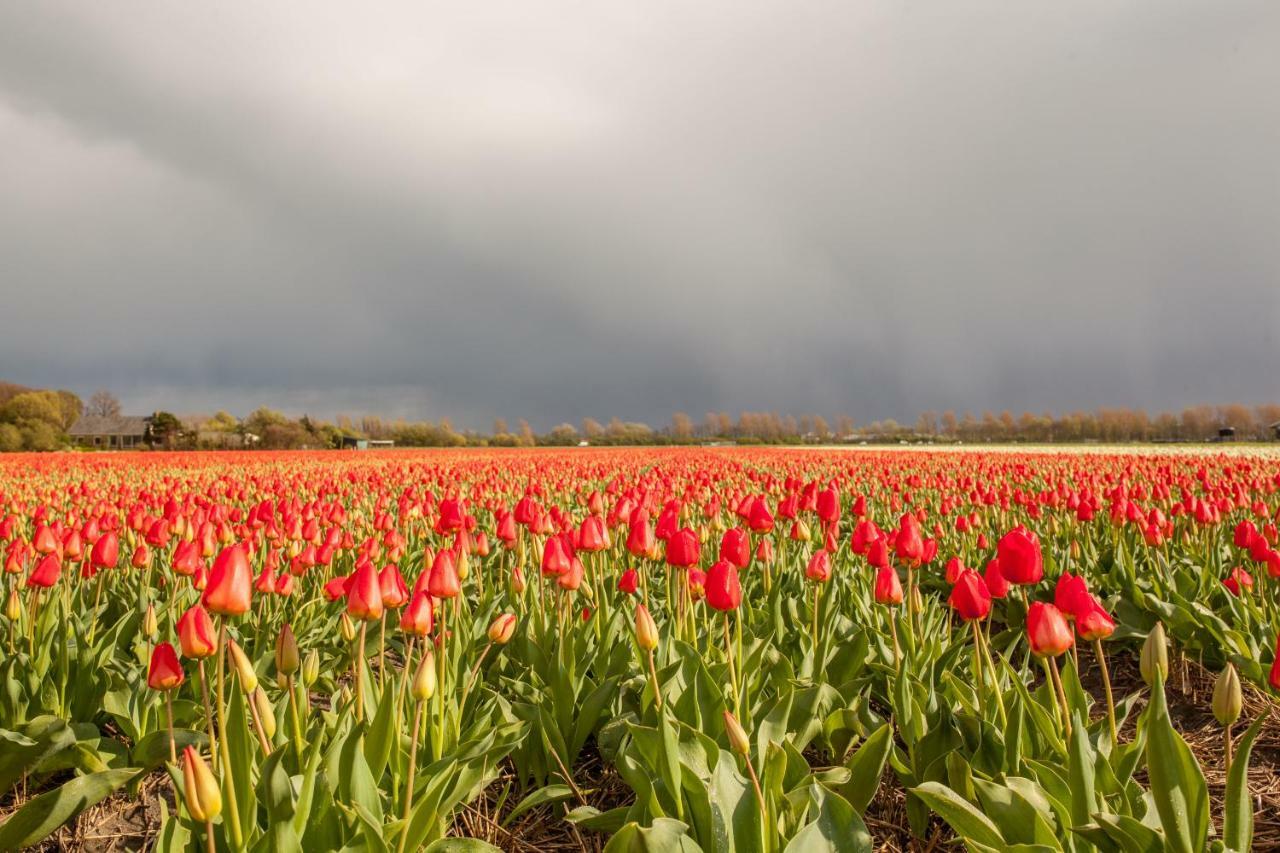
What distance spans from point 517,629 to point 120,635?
2284 millimetres

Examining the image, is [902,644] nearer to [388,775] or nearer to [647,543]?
[647,543]

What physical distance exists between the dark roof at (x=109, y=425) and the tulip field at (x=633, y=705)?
101m

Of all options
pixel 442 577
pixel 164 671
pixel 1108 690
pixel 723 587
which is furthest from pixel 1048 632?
pixel 164 671

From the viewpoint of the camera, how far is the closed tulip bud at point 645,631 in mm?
2279

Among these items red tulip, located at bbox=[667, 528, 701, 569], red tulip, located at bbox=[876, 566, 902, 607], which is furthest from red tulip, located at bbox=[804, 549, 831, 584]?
red tulip, located at bbox=[667, 528, 701, 569]

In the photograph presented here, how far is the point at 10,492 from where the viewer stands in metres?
11.8

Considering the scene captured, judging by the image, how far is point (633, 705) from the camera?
3312 mm

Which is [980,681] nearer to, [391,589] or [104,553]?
[391,589]

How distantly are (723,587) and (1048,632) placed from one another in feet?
3.45

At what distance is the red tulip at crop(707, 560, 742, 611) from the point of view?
2572 mm

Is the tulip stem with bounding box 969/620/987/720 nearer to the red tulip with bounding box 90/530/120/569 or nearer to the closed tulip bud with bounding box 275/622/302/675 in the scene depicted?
the closed tulip bud with bounding box 275/622/302/675

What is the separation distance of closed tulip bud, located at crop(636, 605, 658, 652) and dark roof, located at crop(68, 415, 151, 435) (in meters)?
104

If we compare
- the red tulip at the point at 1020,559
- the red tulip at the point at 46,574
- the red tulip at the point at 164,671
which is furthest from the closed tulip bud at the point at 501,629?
the red tulip at the point at 46,574

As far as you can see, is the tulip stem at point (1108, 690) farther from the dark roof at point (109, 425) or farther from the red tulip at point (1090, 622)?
the dark roof at point (109, 425)
